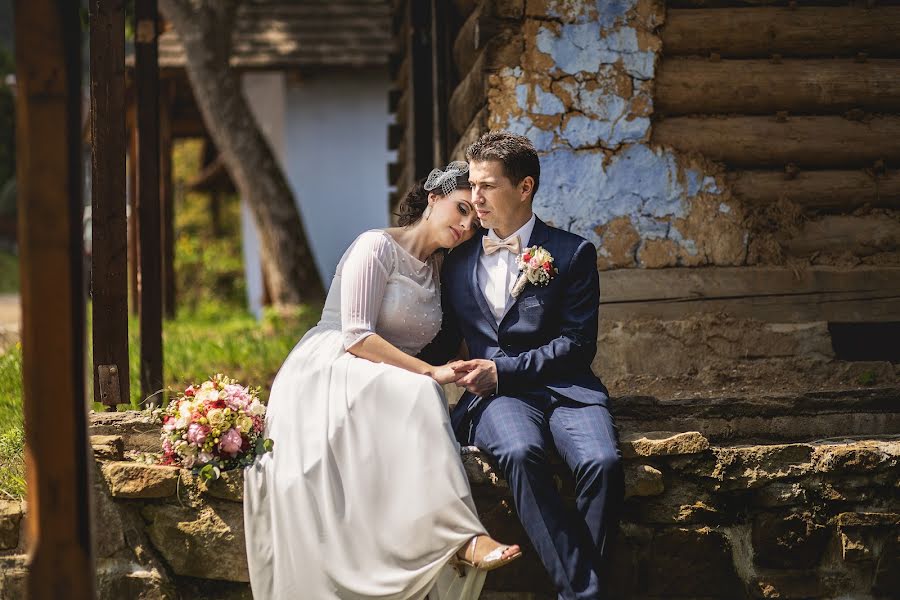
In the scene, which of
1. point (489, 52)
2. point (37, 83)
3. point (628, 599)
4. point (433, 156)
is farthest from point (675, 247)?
point (37, 83)

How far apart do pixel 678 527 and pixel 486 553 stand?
985mm

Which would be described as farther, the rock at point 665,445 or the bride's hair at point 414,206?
the bride's hair at point 414,206

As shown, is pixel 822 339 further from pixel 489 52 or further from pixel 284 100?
pixel 284 100

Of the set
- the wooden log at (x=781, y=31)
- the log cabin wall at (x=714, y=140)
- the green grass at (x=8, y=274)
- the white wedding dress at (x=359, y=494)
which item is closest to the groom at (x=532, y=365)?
the white wedding dress at (x=359, y=494)

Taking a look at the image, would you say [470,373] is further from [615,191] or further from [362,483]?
[615,191]

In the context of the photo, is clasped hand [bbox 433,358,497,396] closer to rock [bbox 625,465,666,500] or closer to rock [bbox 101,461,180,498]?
rock [bbox 625,465,666,500]

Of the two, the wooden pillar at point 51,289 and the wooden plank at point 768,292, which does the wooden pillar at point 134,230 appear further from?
the wooden pillar at point 51,289

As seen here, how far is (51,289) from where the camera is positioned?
9.05 feet

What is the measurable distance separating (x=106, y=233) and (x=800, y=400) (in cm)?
329

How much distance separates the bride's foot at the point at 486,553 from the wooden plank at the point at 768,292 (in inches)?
77.0

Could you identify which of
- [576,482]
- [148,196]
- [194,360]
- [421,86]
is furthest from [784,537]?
[194,360]

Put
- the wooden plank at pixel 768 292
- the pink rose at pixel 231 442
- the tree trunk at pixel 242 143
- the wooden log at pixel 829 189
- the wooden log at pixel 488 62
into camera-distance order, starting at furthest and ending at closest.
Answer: the tree trunk at pixel 242 143 < the wooden log at pixel 829 189 < the wooden plank at pixel 768 292 < the wooden log at pixel 488 62 < the pink rose at pixel 231 442

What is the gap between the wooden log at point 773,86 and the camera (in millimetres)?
5461

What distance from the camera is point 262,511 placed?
4066 mm
